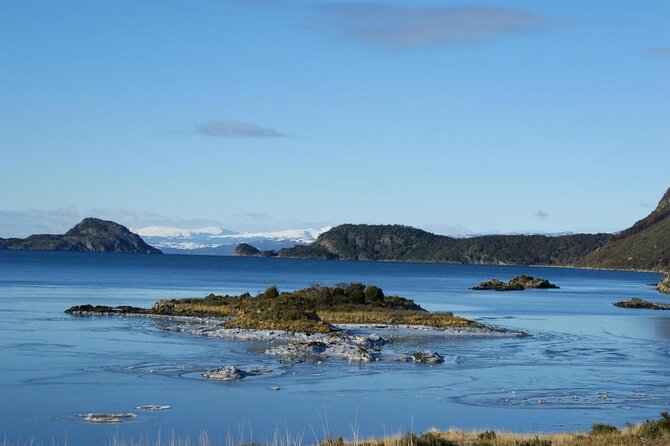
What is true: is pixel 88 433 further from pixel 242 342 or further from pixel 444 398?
pixel 242 342

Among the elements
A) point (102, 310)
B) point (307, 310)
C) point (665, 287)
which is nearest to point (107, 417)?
point (307, 310)

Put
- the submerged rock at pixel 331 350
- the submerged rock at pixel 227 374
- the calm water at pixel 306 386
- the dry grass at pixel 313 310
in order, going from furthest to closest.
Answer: the dry grass at pixel 313 310
the submerged rock at pixel 331 350
the submerged rock at pixel 227 374
the calm water at pixel 306 386

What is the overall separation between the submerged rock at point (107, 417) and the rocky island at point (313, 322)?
874 cm

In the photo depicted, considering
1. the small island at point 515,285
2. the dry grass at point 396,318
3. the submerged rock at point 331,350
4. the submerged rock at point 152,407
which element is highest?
the small island at point 515,285

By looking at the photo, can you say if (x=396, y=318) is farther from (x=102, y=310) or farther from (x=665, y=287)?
(x=665, y=287)

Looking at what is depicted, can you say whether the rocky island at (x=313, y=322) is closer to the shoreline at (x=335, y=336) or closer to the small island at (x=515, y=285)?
the shoreline at (x=335, y=336)

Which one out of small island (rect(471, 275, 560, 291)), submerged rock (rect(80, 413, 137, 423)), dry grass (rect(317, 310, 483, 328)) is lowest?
submerged rock (rect(80, 413, 137, 423))

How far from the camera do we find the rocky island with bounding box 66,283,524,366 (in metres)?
47.9

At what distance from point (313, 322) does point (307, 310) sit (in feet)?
29.8

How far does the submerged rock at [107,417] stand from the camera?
2878cm

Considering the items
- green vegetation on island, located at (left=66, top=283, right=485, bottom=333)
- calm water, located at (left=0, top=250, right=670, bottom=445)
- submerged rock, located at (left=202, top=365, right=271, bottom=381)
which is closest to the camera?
calm water, located at (left=0, top=250, right=670, bottom=445)

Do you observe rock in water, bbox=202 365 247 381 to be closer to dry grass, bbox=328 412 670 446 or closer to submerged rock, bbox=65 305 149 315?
dry grass, bbox=328 412 670 446

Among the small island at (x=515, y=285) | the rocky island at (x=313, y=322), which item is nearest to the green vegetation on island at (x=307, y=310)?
the rocky island at (x=313, y=322)

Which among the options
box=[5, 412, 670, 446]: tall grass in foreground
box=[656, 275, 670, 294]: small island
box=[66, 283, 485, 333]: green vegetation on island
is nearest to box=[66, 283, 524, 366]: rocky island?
box=[66, 283, 485, 333]: green vegetation on island
